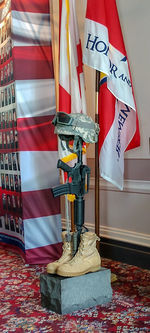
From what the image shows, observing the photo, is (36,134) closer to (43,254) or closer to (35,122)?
(35,122)

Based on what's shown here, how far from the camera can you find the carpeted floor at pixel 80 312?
189 centimetres

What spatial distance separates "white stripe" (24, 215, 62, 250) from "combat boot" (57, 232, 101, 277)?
85 cm

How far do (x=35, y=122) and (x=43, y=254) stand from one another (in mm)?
994

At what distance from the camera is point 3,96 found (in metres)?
3.25

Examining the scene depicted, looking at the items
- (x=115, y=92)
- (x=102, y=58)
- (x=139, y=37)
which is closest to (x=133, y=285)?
(x=115, y=92)

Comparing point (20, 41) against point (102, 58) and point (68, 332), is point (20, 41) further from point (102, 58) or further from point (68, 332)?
point (68, 332)

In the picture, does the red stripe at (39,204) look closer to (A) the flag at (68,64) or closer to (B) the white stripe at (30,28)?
(A) the flag at (68,64)

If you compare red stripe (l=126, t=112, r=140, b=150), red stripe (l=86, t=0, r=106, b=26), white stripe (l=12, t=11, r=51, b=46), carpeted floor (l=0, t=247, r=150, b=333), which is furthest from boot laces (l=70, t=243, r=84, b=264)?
white stripe (l=12, t=11, r=51, b=46)

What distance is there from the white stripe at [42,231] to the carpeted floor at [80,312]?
275 mm

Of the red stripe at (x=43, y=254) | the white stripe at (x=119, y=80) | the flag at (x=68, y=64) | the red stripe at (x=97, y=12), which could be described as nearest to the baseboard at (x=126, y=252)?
the red stripe at (x=43, y=254)

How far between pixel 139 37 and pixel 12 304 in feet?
6.25

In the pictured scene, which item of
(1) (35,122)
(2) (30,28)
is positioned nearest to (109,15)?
(2) (30,28)

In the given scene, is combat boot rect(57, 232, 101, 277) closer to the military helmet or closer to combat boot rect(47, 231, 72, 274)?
combat boot rect(47, 231, 72, 274)

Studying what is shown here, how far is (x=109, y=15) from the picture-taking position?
243 centimetres
